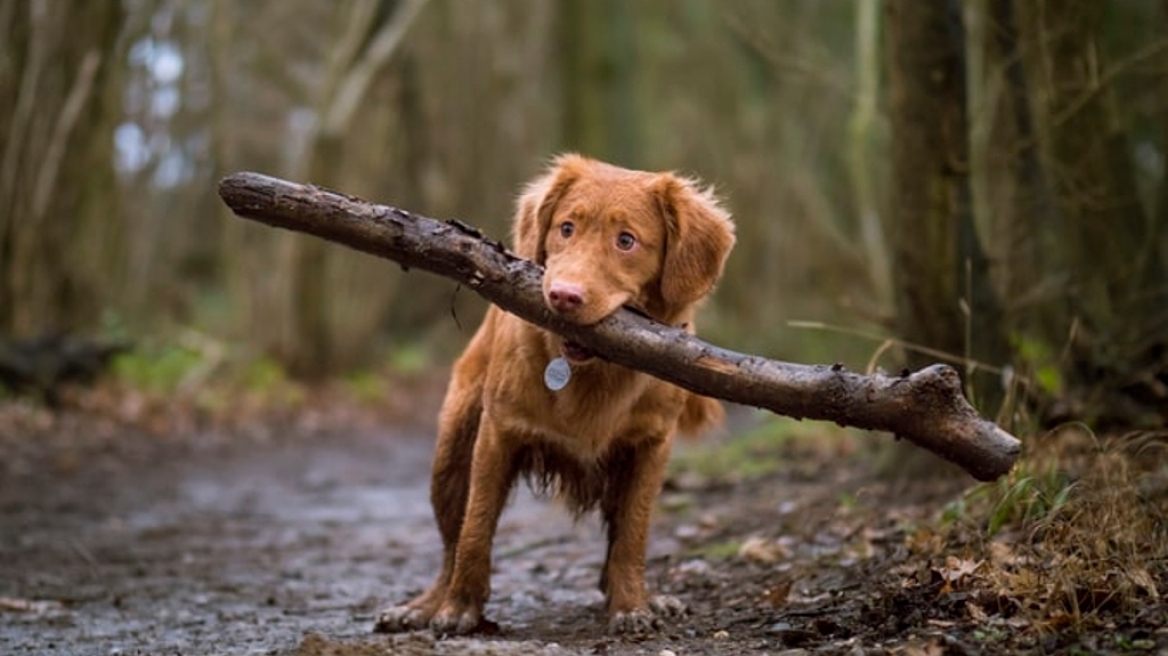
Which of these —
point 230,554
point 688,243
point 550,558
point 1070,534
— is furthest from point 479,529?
point 230,554

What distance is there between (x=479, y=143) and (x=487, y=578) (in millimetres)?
20649

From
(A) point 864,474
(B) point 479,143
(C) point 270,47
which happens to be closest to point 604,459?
(A) point 864,474

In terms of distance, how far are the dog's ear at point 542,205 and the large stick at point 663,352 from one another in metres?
0.56

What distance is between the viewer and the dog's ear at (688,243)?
514 centimetres

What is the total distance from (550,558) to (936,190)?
2973 mm

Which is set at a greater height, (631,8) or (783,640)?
(631,8)

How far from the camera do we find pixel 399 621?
541cm

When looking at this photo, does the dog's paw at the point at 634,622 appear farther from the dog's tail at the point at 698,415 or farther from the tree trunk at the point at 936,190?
the tree trunk at the point at 936,190

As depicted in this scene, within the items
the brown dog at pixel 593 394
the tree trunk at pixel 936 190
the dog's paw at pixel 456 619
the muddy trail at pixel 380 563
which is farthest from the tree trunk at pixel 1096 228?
the dog's paw at pixel 456 619

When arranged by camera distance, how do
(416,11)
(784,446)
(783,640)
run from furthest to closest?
(416,11) < (784,446) < (783,640)

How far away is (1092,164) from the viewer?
25.1ft

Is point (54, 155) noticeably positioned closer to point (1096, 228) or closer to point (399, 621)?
point (399, 621)

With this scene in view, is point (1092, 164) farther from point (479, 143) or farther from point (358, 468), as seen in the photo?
point (479, 143)

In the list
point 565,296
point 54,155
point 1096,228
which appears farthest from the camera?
point 54,155
